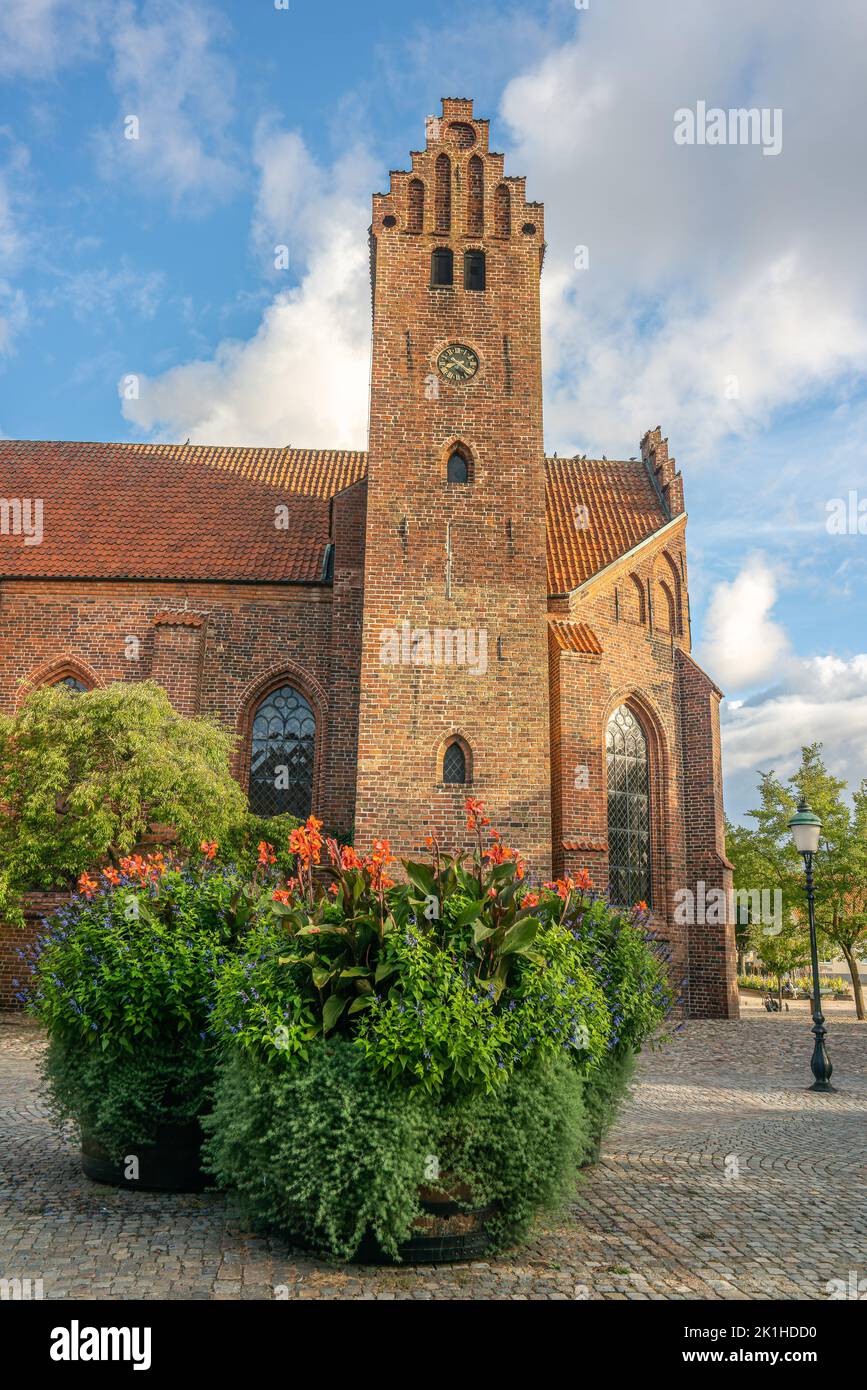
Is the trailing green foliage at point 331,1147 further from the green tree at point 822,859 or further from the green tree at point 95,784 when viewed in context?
the green tree at point 822,859

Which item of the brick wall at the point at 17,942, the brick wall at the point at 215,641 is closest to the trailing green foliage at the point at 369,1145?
the brick wall at the point at 215,641

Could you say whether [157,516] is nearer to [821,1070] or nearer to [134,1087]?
[134,1087]

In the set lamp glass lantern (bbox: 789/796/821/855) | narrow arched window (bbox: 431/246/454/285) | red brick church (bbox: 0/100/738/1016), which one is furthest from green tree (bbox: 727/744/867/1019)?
narrow arched window (bbox: 431/246/454/285)

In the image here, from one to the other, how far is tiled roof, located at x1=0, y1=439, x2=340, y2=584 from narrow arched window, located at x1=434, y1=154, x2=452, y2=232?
683cm

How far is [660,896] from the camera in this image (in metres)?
19.9

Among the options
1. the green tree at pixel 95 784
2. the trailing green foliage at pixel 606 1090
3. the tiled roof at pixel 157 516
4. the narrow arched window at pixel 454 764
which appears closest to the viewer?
the trailing green foliage at pixel 606 1090

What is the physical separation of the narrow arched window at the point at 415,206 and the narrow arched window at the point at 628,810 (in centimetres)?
1085

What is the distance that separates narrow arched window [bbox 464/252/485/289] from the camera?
19.2 metres

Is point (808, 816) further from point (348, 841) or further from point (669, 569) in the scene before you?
point (669, 569)

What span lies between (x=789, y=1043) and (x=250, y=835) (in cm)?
1067

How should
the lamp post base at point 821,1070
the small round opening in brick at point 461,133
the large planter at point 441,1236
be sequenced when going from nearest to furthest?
the large planter at point 441,1236, the lamp post base at point 821,1070, the small round opening in brick at point 461,133

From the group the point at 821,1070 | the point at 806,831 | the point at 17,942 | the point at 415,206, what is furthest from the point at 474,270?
the point at 17,942

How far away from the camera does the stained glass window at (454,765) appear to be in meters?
16.7

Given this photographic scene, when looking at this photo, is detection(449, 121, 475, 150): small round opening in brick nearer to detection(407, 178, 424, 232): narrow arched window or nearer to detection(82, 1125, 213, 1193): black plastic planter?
detection(407, 178, 424, 232): narrow arched window
